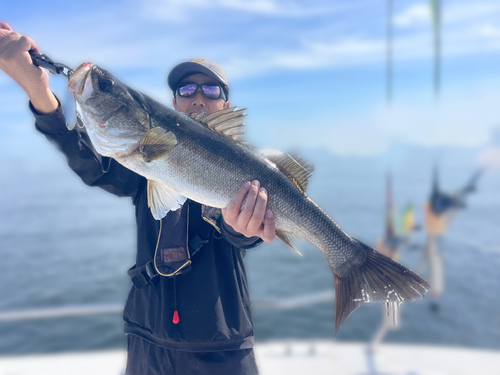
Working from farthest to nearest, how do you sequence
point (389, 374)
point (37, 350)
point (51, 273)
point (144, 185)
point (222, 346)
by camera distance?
point (51, 273), point (37, 350), point (389, 374), point (144, 185), point (222, 346)

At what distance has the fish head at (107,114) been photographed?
2215 millimetres

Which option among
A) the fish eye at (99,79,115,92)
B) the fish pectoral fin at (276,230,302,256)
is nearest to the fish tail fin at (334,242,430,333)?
the fish pectoral fin at (276,230,302,256)

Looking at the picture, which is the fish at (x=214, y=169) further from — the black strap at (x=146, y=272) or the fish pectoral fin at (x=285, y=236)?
the black strap at (x=146, y=272)

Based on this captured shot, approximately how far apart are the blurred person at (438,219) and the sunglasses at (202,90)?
6599 millimetres

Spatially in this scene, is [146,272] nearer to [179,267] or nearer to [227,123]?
[179,267]

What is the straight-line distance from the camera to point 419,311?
1159 centimetres

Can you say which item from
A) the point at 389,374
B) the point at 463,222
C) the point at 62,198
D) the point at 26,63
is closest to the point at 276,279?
the point at 389,374

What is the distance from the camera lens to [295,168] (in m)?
2.46

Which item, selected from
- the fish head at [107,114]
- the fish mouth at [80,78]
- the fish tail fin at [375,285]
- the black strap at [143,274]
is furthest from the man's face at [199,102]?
the fish tail fin at [375,285]

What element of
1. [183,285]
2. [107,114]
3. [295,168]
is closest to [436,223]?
[295,168]

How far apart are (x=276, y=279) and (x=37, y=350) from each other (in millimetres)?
8474

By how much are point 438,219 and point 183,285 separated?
7079mm

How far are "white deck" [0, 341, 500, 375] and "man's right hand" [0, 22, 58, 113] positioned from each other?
4.12 meters

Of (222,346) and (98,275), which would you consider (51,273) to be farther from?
(222,346)
